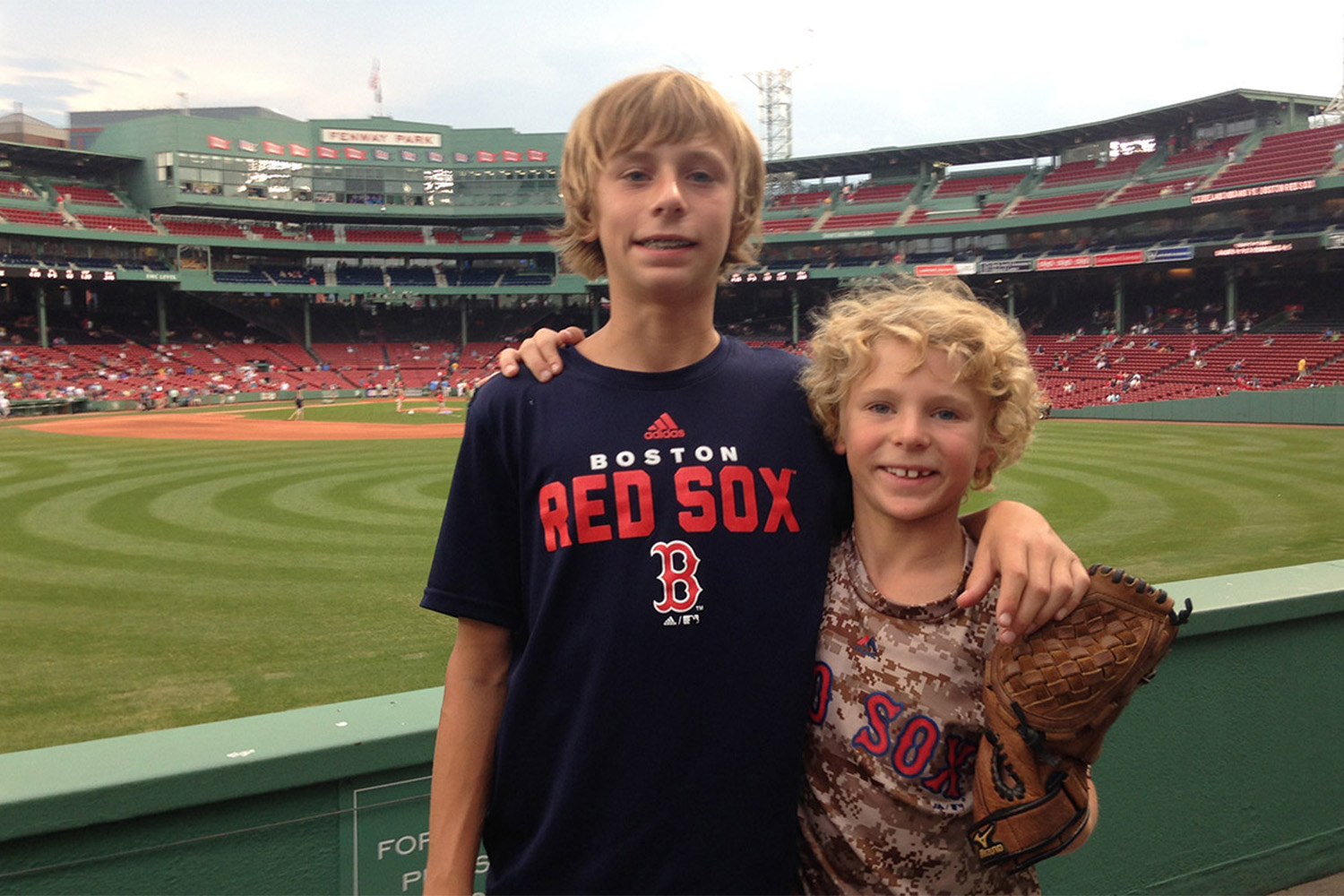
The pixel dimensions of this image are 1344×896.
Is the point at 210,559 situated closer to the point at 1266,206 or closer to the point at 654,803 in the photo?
the point at 654,803

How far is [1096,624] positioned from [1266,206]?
56.4 meters

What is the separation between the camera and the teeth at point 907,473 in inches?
79.4

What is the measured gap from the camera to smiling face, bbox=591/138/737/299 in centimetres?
197

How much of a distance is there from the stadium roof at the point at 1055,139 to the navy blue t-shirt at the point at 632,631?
4884 centimetres

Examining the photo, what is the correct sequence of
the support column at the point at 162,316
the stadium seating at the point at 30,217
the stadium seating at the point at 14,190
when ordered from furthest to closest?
the support column at the point at 162,316 → the stadium seating at the point at 14,190 → the stadium seating at the point at 30,217

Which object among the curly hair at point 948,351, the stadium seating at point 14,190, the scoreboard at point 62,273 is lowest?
the curly hair at point 948,351

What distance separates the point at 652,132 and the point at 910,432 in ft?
2.83

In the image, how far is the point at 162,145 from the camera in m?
61.0

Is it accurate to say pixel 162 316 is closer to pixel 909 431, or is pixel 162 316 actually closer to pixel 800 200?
pixel 800 200

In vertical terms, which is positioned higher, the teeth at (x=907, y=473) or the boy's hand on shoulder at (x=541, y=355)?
the boy's hand on shoulder at (x=541, y=355)

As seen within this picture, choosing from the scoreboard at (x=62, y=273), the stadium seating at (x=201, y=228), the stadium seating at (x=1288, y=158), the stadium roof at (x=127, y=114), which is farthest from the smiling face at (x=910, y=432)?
the stadium roof at (x=127, y=114)

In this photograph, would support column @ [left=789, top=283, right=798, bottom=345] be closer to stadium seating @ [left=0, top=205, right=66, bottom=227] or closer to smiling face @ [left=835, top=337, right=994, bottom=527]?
stadium seating @ [left=0, top=205, right=66, bottom=227]

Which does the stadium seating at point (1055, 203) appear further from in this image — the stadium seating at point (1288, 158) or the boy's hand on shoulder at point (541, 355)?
the boy's hand on shoulder at point (541, 355)

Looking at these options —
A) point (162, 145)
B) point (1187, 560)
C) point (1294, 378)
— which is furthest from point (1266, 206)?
point (162, 145)
